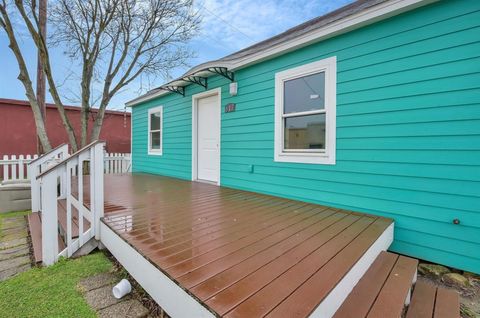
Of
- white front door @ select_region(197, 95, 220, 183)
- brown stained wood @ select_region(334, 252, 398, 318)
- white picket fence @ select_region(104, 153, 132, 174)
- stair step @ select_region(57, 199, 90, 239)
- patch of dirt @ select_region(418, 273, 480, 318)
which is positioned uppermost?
white front door @ select_region(197, 95, 220, 183)

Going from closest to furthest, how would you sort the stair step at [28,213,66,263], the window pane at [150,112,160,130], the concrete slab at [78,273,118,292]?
the concrete slab at [78,273,118,292] < the stair step at [28,213,66,263] < the window pane at [150,112,160,130]

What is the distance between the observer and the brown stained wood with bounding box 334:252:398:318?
136cm

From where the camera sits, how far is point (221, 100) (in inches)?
189

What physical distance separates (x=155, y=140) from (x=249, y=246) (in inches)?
237

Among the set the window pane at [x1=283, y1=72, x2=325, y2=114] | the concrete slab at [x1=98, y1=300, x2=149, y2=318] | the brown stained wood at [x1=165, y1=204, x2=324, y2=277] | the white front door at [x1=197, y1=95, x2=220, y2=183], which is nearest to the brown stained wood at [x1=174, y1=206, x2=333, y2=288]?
the brown stained wood at [x1=165, y1=204, x2=324, y2=277]

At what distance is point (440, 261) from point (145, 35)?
26.2 ft

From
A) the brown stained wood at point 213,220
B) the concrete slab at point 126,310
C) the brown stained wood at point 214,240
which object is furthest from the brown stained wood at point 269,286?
the brown stained wood at point 213,220

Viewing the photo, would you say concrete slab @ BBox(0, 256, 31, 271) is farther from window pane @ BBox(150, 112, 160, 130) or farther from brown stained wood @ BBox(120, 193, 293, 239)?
window pane @ BBox(150, 112, 160, 130)

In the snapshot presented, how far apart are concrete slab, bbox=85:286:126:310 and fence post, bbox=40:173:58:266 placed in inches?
29.3

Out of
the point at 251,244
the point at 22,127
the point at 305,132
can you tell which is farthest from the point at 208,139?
the point at 22,127

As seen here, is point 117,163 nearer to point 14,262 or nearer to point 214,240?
point 14,262

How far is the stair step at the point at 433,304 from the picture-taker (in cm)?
151

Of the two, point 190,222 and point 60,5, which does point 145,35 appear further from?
point 190,222

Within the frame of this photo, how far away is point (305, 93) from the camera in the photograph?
3426 millimetres
